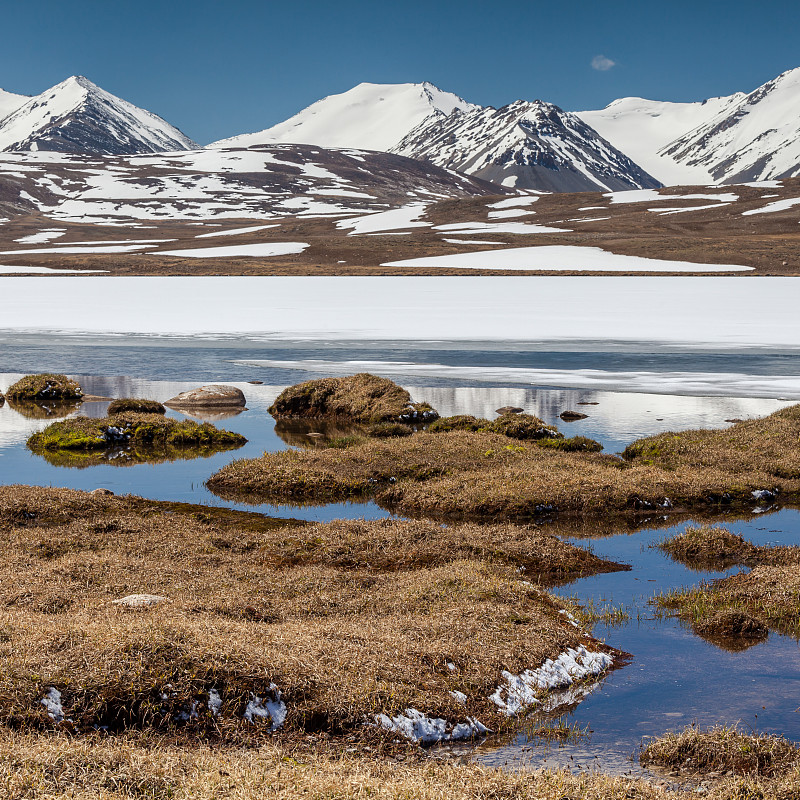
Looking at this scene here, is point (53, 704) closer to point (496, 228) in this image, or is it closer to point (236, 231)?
point (496, 228)

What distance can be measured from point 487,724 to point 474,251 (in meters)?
102

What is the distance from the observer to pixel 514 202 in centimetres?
18888

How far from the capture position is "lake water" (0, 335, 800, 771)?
866 cm

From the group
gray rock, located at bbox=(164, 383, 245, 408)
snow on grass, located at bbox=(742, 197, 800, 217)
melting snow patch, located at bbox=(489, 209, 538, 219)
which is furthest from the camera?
melting snow patch, located at bbox=(489, 209, 538, 219)

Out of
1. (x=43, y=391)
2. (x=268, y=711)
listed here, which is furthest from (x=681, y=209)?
(x=268, y=711)

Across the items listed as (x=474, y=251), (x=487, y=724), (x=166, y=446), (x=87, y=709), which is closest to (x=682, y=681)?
(x=487, y=724)

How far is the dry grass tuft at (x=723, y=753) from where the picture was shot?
7293 mm

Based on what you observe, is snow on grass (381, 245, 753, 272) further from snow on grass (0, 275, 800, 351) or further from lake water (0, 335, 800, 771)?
lake water (0, 335, 800, 771)

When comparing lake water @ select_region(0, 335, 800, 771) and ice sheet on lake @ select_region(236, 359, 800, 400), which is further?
ice sheet on lake @ select_region(236, 359, 800, 400)

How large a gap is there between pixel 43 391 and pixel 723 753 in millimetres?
26151

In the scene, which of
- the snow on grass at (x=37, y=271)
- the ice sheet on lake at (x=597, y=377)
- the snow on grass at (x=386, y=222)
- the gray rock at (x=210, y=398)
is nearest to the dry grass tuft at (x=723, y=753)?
the ice sheet on lake at (x=597, y=377)

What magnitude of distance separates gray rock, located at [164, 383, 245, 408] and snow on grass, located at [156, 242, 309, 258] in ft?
292

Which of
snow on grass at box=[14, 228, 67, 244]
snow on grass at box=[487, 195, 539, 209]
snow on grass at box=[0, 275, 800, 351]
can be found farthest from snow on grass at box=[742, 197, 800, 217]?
snow on grass at box=[14, 228, 67, 244]

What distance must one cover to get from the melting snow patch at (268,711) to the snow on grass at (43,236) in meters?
→ 160
